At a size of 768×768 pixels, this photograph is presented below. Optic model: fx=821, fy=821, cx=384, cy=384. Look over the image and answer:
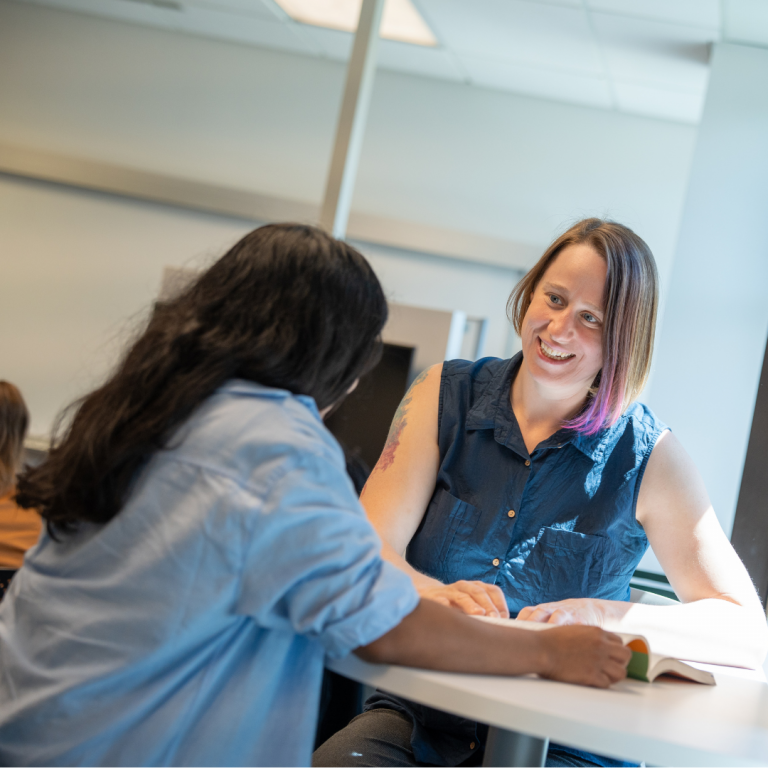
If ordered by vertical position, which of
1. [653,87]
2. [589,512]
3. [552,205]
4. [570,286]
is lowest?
[589,512]

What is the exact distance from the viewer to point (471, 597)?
1286 millimetres

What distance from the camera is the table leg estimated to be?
3.64 ft

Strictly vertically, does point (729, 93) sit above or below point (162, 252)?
above

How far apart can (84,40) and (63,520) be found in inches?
186

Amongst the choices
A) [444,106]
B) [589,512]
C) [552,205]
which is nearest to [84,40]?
[444,106]

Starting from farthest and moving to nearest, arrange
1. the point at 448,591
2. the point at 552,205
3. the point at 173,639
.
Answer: the point at 552,205, the point at 448,591, the point at 173,639

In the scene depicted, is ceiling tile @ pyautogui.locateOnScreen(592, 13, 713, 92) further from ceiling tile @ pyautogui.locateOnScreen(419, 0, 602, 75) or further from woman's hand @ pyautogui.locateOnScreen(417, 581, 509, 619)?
woman's hand @ pyautogui.locateOnScreen(417, 581, 509, 619)

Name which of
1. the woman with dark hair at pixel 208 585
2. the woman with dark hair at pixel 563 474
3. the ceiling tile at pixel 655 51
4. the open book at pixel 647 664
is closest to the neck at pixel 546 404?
the woman with dark hair at pixel 563 474

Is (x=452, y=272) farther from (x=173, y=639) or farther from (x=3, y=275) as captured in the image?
(x=173, y=639)

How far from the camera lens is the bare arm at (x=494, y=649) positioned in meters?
0.98

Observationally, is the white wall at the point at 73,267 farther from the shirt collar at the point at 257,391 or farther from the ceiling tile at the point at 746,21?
the shirt collar at the point at 257,391

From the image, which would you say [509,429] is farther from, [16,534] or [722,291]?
[722,291]

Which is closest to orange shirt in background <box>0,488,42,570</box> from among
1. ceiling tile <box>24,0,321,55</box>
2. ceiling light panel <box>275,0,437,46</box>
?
ceiling light panel <box>275,0,437,46</box>

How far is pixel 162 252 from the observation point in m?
4.80
